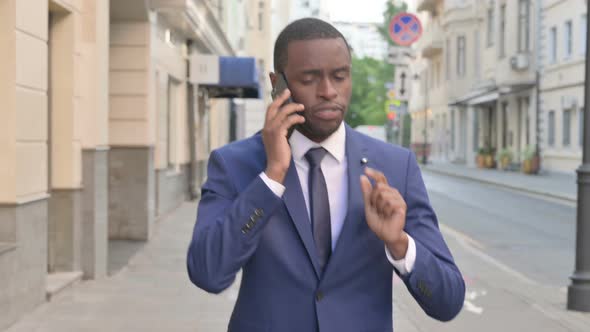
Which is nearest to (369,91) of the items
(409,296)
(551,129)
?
(551,129)

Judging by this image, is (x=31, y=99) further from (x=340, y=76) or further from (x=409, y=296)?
(x=340, y=76)

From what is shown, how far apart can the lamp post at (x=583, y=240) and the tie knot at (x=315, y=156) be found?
21.1ft

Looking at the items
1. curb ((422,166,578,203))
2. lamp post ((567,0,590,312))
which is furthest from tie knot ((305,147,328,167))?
curb ((422,166,578,203))

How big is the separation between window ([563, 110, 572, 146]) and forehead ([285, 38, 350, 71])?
33073 millimetres

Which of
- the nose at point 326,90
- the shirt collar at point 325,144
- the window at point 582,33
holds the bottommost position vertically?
the shirt collar at point 325,144

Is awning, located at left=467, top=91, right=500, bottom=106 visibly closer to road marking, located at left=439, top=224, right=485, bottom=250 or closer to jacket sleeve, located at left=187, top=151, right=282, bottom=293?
road marking, located at left=439, top=224, right=485, bottom=250

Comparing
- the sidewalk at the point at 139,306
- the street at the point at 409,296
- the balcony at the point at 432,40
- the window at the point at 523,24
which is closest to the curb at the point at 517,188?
the street at the point at 409,296

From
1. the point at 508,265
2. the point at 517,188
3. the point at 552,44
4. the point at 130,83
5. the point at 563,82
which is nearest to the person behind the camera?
the point at 508,265

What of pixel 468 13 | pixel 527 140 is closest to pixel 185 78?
pixel 527 140

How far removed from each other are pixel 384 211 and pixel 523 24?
39592 millimetres

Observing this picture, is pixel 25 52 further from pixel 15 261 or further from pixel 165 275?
pixel 165 275

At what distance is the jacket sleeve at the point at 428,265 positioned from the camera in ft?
7.14

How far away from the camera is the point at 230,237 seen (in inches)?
84.4

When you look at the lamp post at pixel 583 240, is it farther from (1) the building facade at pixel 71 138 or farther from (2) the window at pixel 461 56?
(2) the window at pixel 461 56
